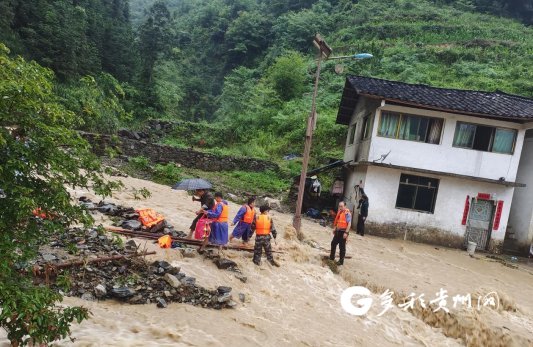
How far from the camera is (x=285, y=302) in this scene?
8391mm

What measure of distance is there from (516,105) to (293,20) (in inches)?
1429

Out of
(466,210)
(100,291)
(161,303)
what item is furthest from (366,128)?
(100,291)

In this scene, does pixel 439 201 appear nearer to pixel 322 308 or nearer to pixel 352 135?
pixel 352 135

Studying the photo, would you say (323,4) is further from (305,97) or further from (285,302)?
(285,302)

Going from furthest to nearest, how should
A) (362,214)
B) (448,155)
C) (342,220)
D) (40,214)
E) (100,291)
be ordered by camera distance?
(448,155), (362,214), (342,220), (100,291), (40,214)

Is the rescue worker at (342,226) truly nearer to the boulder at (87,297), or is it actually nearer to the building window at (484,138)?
the boulder at (87,297)

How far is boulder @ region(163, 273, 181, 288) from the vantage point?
7411 millimetres

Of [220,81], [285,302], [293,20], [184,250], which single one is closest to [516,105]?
[285,302]

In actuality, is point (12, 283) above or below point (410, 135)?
below

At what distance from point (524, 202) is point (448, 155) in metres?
4.45

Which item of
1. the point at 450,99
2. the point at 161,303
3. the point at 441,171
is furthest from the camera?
the point at 450,99

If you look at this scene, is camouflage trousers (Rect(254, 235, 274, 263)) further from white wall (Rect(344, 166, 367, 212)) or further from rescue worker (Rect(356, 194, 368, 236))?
white wall (Rect(344, 166, 367, 212))

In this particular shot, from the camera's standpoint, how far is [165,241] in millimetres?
9062

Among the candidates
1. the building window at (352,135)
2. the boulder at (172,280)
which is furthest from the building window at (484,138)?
the boulder at (172,280)
